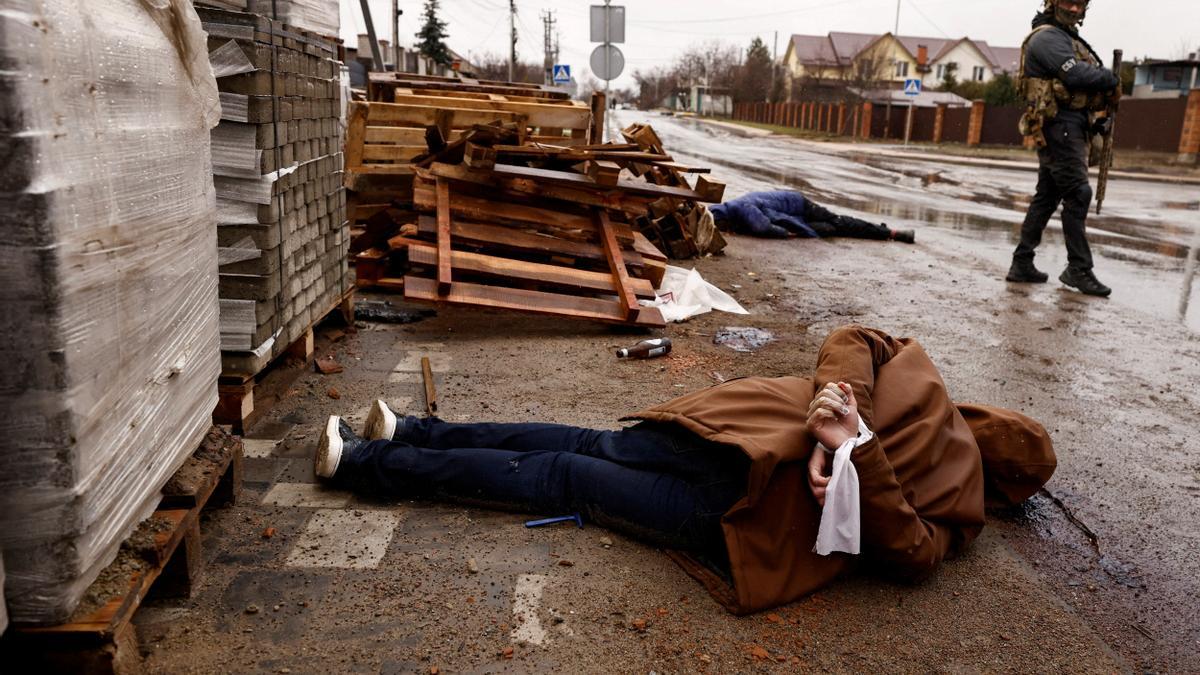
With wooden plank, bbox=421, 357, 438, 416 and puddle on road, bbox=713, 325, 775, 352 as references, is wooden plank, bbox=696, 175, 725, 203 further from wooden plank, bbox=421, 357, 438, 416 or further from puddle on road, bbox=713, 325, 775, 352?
wooden plank, bbox=421, 357, 438, 416

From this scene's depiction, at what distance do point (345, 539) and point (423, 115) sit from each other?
5054 millimetres

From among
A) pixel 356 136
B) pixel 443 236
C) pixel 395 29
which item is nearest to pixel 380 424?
pixel 443 236

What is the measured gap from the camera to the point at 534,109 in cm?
797

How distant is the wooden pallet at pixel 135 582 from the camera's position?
2.02 m

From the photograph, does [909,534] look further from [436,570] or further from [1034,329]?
[1034,329]

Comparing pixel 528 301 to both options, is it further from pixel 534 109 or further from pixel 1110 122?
pixel 1110 122

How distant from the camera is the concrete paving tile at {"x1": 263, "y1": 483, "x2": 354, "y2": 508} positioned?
11.1 feet

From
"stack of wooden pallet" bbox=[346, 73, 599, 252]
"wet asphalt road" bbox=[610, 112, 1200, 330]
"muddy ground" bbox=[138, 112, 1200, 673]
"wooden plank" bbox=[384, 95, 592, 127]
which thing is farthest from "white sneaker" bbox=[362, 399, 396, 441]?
"wet asphalt road" bbox=[610, 112, 1200, 330]

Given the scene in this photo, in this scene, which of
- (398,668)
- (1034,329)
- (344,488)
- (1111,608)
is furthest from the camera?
(1034,329)

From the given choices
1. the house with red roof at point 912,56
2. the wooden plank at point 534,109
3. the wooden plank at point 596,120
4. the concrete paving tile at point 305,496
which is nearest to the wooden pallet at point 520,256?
the wooden plank at point 534,109

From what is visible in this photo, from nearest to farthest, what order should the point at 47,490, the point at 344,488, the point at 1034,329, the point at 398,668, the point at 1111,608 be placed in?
1. the point at 47,490
2. the point at 398,668
3. the point at 1111,608
4. the point at 344,488
5. the point at 1034,329

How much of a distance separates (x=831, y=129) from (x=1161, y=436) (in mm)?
45902

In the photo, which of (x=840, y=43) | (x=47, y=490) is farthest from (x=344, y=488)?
(x=840, y=43)

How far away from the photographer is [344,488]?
351 centimetres
